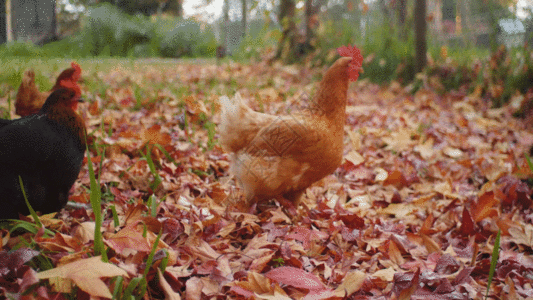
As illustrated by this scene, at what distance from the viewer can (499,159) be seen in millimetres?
3049

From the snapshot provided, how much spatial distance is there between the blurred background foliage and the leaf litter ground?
159 cm

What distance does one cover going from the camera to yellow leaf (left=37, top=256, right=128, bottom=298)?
1045mm

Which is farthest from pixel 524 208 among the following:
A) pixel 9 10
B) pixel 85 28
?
pixel 85 28

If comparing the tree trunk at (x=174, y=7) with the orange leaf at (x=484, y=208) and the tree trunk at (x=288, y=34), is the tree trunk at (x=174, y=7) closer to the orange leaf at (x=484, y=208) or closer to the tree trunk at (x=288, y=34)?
the tree trunk at (x=288, y=34)

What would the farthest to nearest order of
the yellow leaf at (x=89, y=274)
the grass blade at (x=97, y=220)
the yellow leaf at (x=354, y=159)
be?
1. the yellow leaf at (x=354, y=159)
2. the grass blade at (x=97, y=220)
3. the yellow leaf at (x=89, y=274)

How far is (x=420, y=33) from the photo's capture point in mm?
5699

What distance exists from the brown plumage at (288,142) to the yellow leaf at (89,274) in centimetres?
Result: 106

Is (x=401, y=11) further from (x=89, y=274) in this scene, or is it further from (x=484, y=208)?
(x=89, y=274)

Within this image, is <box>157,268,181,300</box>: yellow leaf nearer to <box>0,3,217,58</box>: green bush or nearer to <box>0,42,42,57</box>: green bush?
<box>0,42,42,57</box>: green bush

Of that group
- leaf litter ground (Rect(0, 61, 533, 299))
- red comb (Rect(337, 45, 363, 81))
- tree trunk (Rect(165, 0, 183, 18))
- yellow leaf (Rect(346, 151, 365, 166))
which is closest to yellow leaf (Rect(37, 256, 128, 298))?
leaf litter ground (Rect(0, 61, 533, 299))

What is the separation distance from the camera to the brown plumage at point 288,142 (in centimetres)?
202

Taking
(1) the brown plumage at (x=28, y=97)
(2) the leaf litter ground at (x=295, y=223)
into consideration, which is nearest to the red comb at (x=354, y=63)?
(2) the leaf litter ground at (x=295, y=223)

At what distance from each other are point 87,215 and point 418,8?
5.68 metres

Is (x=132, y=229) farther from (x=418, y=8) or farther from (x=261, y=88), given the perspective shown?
(x=418, y=8)
